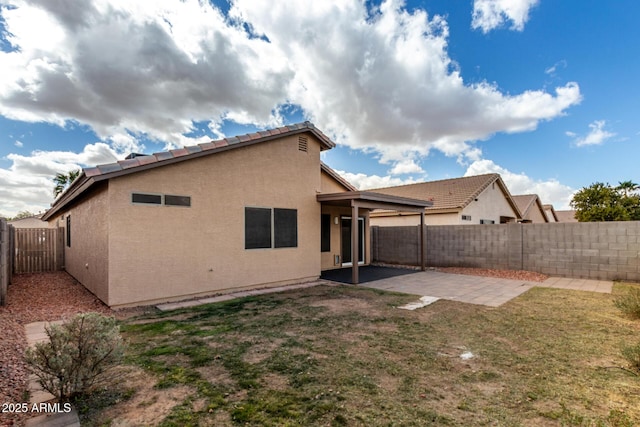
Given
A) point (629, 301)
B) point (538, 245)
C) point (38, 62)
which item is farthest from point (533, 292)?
point (38, 62)

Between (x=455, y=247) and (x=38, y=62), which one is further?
(x=455, y=247)

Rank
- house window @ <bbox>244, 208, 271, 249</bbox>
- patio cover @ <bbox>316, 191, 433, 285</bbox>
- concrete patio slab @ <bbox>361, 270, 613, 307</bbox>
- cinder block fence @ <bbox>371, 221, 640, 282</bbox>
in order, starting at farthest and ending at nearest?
1. cinder block fence @ <bbox>371, 221, 640, 282</bbox>
2. patio cover @ <bbox>316, 191, 433, 285</bbox>
3. house window @ <bbox>244, 208, 271, 249</bbox>
4. concrete patio slab @ <bbox>361, 270, 613, 307</bbox>

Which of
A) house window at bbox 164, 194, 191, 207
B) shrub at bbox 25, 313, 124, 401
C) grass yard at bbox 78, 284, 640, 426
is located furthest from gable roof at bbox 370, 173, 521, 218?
shrub at bbox 25, 313, 124, 401

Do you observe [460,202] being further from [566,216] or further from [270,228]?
[566,216]

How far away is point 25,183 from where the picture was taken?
21000 mm

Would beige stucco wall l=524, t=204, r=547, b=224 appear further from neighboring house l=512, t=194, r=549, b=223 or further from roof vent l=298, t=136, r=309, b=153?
roof vent l=298, t=136, r=309, b=153

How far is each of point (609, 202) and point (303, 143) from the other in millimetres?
22374

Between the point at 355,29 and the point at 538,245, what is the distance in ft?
34.5

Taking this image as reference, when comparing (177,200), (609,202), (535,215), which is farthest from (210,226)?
(535,215)

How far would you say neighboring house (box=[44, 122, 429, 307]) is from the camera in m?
6.32

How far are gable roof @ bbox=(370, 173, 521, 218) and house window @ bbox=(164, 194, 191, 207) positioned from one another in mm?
13166

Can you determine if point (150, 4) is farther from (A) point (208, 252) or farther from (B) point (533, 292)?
(B) point (533, 292)

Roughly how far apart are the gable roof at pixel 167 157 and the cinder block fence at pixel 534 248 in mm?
7806

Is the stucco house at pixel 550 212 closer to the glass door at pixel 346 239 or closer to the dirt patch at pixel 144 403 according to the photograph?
the glass door at pixel 346 239
